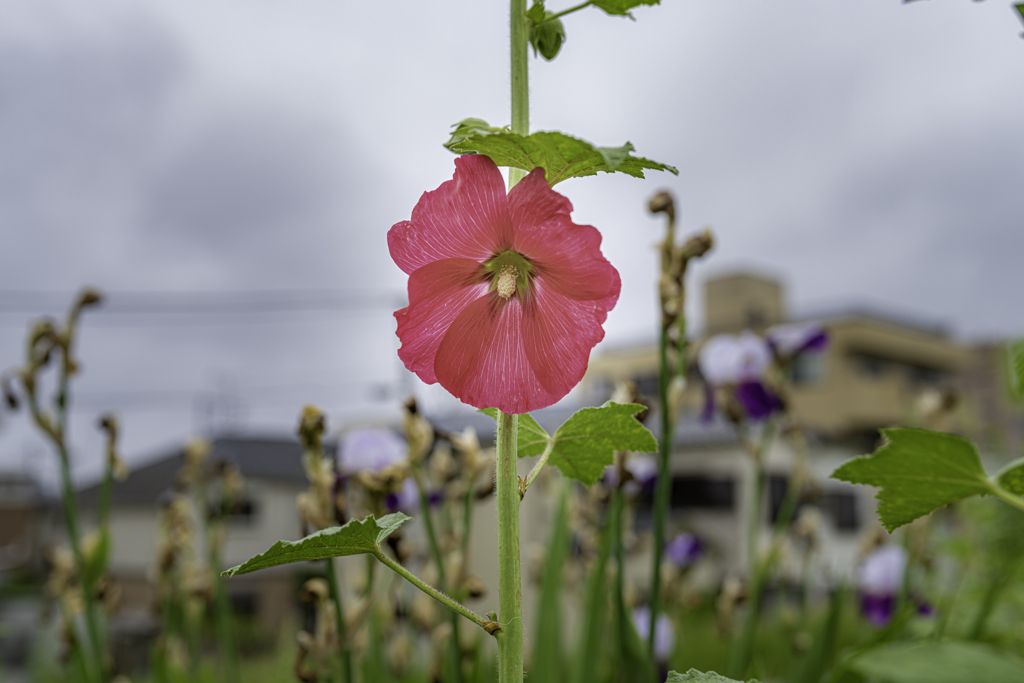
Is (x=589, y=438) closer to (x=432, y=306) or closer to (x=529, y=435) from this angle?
(x=529, y=435)

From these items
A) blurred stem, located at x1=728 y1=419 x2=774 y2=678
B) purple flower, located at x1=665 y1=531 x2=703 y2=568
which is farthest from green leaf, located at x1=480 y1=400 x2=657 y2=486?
purple flower, located at x1=665 y1=531 x2=703 y2=568

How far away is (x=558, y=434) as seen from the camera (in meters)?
0.47

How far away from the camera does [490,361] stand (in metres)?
0.39

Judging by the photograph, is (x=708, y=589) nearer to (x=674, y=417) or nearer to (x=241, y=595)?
(x=241, y=595)

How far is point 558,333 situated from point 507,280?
42 millimetres

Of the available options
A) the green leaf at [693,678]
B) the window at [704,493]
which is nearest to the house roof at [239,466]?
the window at [704,493]

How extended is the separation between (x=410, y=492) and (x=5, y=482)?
3294 centimetres

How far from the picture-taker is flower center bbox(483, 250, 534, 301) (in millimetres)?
392

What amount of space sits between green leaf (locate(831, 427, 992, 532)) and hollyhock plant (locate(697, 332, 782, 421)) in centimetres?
124

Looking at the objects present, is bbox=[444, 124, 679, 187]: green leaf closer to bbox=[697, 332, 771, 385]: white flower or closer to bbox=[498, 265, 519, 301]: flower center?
bbox=[498, 265, 519, 301]: flower center

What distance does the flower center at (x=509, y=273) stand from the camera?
39 centimetres

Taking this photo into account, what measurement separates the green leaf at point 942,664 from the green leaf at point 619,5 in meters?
0.36

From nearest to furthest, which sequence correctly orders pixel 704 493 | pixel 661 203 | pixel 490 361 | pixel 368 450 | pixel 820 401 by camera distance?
pixel 490 361
pixel 661 203
pixel 368 450
pixel 704 493
pixel 820 401

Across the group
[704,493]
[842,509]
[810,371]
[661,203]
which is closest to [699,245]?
[661,203]
